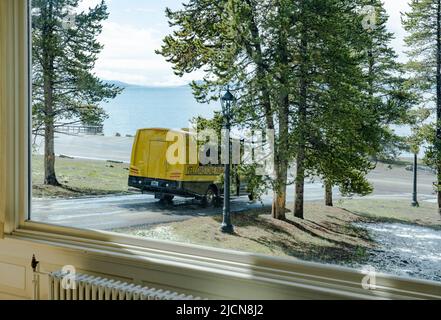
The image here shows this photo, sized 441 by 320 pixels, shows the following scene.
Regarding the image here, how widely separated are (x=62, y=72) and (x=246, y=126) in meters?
1.20

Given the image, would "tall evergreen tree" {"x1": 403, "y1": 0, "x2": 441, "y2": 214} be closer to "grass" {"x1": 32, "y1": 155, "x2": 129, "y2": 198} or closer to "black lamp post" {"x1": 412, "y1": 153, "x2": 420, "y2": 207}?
"black lamp post" {"x1": 412, "y1": 153, "x2": 420, "y2": 207}

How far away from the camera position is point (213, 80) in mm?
2434

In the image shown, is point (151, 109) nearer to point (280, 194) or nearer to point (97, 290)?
point (280, 194)

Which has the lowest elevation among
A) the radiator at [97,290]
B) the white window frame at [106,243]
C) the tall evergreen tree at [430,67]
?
the radiator at [97,290]

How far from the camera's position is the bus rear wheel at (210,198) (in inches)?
98.3

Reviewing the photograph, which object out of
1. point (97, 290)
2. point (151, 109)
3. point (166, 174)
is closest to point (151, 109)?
point (151, 109)

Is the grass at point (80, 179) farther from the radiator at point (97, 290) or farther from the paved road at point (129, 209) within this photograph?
the radiator at point (97, 290)

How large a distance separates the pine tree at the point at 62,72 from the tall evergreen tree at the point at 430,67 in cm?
157

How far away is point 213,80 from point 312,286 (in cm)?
110

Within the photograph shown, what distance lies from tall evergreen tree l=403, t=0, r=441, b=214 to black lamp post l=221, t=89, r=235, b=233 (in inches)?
33.1

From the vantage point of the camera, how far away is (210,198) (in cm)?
251

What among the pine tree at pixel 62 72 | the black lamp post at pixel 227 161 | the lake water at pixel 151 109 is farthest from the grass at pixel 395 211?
the pine tree at pixel 62 72

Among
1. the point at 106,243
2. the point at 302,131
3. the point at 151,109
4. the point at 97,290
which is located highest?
the point at 151,109
